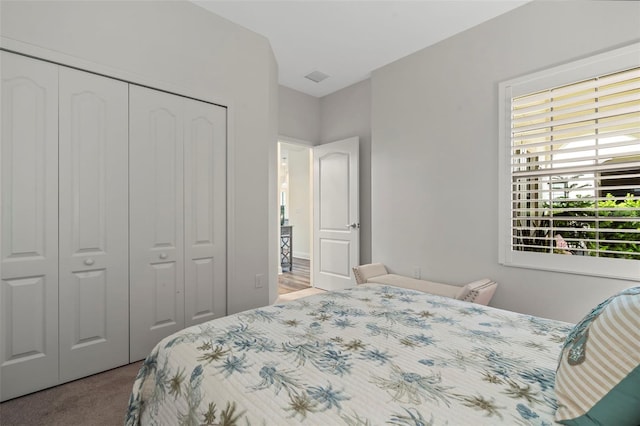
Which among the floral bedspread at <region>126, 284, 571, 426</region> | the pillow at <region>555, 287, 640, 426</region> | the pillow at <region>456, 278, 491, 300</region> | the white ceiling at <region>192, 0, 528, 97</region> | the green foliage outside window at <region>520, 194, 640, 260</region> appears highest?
the white ceiling at <region>192, 0, 528, 97</region>

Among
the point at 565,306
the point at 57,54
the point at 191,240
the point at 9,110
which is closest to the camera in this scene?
the point at 9,110

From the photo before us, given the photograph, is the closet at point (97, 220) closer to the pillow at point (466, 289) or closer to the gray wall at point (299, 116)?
the gray wall at point (299, 116)

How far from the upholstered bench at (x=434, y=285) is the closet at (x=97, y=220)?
1.59m

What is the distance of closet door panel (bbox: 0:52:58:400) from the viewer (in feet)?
6.07

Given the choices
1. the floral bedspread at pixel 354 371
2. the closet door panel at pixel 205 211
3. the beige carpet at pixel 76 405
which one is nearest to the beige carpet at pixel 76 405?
the beige carpet at pixel 76 405

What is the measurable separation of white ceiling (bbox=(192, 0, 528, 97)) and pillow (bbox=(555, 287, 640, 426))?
2.74m

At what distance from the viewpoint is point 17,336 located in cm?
189

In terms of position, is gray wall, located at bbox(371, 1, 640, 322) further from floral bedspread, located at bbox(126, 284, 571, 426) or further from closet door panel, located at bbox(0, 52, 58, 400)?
closet door panel, located at bbox(0, 52, 58, 400)

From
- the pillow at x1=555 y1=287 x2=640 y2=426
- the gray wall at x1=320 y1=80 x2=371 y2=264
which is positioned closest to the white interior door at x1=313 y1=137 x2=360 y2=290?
the gray wall at x1=320 y1=80 x2=371 y2=264

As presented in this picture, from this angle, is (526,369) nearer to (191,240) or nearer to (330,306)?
(330,306)

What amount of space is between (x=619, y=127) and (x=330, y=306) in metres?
2.39

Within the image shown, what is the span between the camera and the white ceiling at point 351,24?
2.66 meters

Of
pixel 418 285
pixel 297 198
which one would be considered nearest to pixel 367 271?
pixel 418 285

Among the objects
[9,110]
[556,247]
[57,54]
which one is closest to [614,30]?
[556,247]
